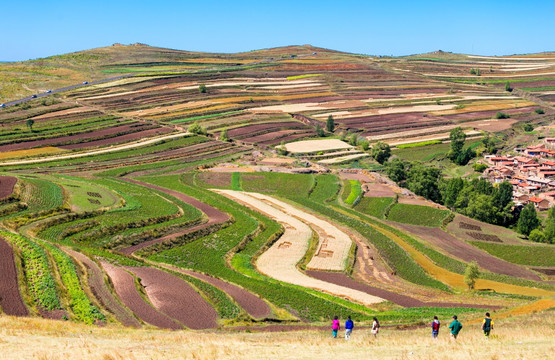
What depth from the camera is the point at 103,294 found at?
40531 millimetres

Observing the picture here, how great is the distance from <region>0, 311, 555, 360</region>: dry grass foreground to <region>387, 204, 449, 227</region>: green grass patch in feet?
158

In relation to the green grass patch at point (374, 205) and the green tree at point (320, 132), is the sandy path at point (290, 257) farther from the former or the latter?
the green tree at point (320, 132)

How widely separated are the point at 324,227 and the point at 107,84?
129 metres

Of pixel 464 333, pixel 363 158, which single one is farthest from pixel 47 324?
pixel 363 158

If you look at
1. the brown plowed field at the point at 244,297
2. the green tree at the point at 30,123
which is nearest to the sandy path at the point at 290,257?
the brown plowed field at the point at 244,297

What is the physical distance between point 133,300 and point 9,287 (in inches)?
320

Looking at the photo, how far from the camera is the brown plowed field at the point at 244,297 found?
4138 centimetres

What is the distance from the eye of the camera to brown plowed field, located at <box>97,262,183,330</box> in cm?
3728

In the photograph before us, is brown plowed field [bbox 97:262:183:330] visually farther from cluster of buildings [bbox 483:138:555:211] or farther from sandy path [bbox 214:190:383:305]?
cluster of buildings [bbox 483:138:555:211]

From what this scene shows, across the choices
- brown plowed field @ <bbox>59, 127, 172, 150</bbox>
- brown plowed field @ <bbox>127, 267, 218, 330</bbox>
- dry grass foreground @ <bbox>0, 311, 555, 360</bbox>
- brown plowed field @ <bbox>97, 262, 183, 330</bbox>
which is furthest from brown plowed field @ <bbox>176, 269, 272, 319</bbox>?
A: brown plowed field @ <bbox>59, 127, 172, 150</bbox>

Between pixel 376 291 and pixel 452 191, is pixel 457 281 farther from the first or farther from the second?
pixel 452 191

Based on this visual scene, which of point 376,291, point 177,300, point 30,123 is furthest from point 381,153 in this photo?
point 177,300

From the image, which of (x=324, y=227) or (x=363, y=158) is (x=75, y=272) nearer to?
(x=324, y=227)

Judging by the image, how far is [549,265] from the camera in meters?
68.1
